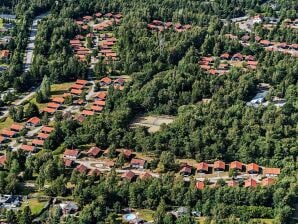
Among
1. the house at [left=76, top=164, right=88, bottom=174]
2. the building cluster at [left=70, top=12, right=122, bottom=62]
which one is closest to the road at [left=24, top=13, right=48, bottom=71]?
the building cluster at [left=70, top=12, right=122, bottom=62]

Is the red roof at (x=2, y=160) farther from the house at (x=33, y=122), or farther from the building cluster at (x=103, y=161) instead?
the house at (x=33, y=122)

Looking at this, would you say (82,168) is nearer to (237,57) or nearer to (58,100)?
(58,100)

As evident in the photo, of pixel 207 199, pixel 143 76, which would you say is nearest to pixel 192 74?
pixel 143 76

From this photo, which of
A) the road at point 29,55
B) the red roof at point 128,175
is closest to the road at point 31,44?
the road at point 29,55

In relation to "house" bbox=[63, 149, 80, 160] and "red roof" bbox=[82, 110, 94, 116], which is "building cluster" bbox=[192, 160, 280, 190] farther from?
"red roof" bbox=[82, 110, 94, 116]

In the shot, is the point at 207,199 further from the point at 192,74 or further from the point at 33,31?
the point at 33,31
